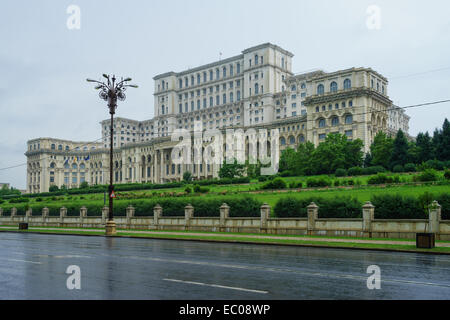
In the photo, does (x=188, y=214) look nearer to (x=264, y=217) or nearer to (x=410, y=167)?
(x=264, y=217)

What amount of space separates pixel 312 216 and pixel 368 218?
3.67 m

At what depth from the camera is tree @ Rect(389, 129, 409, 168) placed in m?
66.6

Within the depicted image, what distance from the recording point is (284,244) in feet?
74.7

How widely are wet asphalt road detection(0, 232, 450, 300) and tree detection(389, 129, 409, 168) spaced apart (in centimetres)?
5421

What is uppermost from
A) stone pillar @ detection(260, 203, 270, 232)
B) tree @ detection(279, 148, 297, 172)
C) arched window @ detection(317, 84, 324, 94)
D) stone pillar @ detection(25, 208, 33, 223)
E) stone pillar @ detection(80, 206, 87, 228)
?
arched window @ detection(317, 84, 324, 94)

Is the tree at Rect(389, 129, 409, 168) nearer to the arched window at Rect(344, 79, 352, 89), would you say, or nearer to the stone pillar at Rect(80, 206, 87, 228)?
the arched window at Rect(344, 79, 352, 89)

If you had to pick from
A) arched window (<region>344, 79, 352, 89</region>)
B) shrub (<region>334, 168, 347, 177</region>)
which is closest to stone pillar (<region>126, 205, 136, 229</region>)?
shrub (<region>334, 168, 347, 177</region>)

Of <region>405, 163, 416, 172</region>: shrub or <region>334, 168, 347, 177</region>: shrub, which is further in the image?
<region>334, 168, 347, 177</region>: shrub

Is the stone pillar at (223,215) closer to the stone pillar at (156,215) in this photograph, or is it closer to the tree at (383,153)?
the stone pillar at (156,215)

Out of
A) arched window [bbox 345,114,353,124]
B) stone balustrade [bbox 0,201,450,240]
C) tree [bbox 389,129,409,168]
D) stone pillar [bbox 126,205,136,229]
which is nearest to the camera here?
stone balustrade [bbox 0,201,450,240]

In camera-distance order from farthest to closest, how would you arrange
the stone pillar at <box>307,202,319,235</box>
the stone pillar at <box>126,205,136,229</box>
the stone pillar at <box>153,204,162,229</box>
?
the stone pillar at <box>126,205,136,229</box>
the stone pillar at <box>153,204,162,229</box>
the stone pillar at <box>307,202,319,235</box>

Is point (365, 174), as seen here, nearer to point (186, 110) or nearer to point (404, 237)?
point (404, 237)
